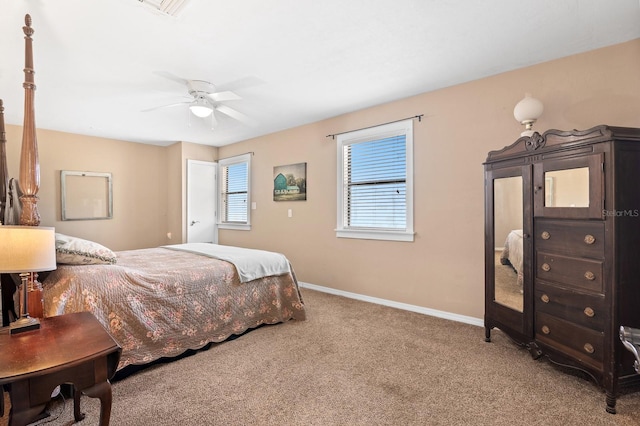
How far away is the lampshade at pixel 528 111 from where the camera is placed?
2.54 m

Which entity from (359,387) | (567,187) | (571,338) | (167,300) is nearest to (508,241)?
(567,187)

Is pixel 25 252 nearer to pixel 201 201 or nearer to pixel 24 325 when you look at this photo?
pixel 24 325

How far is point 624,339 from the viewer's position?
4.39 ft

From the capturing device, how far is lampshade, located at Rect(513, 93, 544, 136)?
2541mm

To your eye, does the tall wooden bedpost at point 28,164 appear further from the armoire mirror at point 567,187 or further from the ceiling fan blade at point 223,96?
the armoire mirror at point 567,187

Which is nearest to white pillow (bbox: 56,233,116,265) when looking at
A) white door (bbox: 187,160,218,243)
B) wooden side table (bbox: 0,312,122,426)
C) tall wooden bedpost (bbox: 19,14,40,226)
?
tall wooden bedpost (bbox: 19,14,40,226)

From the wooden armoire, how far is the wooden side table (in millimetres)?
2641

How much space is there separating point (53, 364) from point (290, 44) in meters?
2.41

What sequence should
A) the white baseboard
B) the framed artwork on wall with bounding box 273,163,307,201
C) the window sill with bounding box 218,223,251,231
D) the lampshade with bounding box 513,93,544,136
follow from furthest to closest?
the window sill with bounding box 218,223,251,231 → the framed artwork on wall with bounding box 273,163,307,201 → the white baseboard → the lampshade with bounding box 513,93,544,136

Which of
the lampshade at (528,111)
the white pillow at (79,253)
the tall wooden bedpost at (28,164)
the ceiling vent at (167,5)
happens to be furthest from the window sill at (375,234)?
the tall wooden bedpost at (28,164)

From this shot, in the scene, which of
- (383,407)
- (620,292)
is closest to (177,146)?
(383,407)

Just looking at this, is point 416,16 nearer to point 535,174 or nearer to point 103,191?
point 535,174

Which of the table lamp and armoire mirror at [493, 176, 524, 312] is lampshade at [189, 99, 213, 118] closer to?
the table lamp

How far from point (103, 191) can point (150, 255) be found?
2911mm
